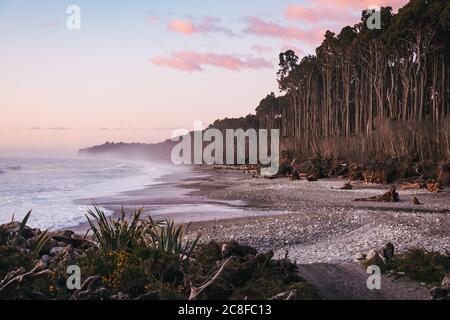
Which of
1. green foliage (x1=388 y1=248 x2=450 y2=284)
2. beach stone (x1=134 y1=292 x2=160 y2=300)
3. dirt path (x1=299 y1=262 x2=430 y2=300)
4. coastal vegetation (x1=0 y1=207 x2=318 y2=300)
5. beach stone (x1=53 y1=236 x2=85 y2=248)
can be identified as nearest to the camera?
beach stone (x1=134 y1=292 x2=160 y2=300)

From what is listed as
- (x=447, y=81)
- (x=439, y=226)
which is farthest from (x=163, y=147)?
(x=439, y=226)

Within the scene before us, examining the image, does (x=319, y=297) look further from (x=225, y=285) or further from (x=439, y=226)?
(x=439, y=226)

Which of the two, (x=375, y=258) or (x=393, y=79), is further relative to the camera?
(x=393, y=79)

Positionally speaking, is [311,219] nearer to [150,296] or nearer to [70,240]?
[70,240]

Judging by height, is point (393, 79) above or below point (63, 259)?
above

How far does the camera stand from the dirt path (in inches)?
305

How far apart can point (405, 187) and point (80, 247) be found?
2242 centimetres

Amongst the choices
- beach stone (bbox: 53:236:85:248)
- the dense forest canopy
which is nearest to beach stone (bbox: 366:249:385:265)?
beach stone (bbox: 53:236:85:248)

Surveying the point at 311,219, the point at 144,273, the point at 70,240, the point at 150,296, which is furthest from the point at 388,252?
the point at 311,219

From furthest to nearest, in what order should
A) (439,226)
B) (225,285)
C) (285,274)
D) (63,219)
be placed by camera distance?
1. (63,219)
2. (439,226)
3. (285,274)
4. (225,285)

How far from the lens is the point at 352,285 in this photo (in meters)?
8.24

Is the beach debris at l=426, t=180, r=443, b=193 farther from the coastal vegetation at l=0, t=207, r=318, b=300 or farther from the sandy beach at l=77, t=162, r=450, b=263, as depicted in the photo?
the coastal vegetation at l=0, t=207, r=318, b=300

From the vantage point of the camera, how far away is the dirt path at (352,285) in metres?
7.76
